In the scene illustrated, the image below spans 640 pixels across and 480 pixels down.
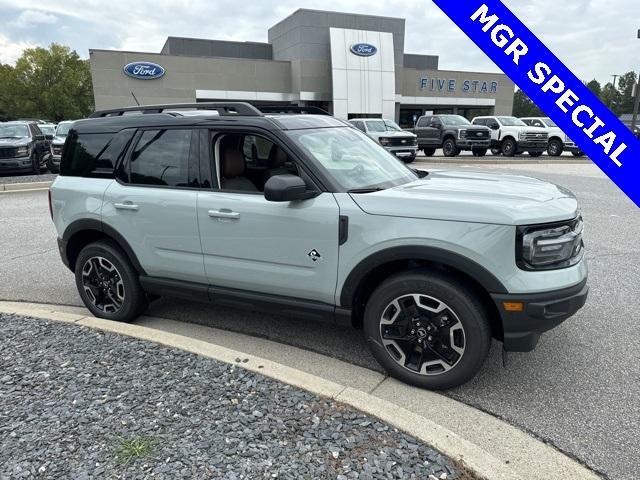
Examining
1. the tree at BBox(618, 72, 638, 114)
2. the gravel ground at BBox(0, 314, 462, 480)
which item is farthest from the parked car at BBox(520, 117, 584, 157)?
the tree at BBox(618, 72, 638, 114)

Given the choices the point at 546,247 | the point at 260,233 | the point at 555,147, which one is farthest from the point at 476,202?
the point at 555,147

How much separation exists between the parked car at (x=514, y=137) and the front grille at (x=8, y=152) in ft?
60.6

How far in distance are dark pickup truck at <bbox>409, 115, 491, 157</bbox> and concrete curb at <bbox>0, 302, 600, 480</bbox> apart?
19699 mm

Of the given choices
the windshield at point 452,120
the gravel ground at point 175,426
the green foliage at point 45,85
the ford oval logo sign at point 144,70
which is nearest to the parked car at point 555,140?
the windshield at point 452,120

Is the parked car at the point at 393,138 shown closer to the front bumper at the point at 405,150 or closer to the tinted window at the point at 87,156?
the front bumper at the point at 405,150

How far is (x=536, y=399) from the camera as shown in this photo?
3.22 meters

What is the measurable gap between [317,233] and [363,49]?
1590 inches

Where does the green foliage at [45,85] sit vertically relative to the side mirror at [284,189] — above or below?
above

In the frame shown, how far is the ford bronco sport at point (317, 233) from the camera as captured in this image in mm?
3029

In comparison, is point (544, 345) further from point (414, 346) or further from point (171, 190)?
point (171, 190)

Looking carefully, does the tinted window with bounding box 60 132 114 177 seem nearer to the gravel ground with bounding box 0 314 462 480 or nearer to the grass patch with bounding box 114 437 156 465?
the gravel ground with bounding box 0 314 462 480

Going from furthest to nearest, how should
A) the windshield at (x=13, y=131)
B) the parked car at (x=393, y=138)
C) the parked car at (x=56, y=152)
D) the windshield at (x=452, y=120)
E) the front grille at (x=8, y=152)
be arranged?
the windshield at (x=452, y=120)
the parked car at (x=393, y=138)
the windshield at (x=13, y=131)
the parked car at (x=56, y=152)
the front grille at (x=8, y=152)

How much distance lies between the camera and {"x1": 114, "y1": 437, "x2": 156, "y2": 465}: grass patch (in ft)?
8.23

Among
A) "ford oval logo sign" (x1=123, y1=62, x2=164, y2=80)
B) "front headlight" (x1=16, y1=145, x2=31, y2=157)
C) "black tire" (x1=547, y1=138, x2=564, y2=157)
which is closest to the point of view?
"front headlight" (x1=16, y1=145, x2=31, y2=157)
